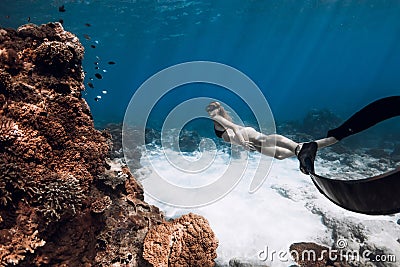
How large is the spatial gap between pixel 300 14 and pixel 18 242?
48418mm

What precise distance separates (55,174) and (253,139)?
4319 mm

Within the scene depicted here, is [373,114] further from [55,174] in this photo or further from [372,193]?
[55,174]

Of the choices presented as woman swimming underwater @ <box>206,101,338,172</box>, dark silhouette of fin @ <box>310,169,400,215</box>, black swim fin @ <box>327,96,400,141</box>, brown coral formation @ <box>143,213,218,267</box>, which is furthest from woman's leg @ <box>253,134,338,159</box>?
dark silhouette of fin @ <box>310,169,400,215</box>

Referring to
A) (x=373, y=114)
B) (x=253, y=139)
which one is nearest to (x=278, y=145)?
(x=253, y=139)

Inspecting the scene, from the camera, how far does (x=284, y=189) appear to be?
11328mm

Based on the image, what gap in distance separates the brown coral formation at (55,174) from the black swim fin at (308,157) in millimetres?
2333

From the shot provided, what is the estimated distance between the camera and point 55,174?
405cm

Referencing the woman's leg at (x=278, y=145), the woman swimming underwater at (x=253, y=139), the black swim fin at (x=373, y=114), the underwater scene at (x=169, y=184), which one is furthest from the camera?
the woman swimming underwater at (x=253, y=139)

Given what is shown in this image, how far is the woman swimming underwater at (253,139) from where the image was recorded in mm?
5621

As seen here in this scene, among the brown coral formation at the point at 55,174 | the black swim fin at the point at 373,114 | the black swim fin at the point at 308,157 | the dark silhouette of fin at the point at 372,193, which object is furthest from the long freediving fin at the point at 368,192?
the brown coral formation at the point at 55,174

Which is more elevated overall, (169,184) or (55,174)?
(55,174)

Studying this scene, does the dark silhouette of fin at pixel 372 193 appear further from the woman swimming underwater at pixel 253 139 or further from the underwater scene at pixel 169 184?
the woman swimming underwater at pixel 253 139

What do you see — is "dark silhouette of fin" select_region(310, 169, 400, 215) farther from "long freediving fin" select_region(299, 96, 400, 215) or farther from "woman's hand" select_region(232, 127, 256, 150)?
"woman's hand" select_region(232, 127, 256, 150)

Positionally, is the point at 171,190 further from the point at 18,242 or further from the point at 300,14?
the point at 300,14
